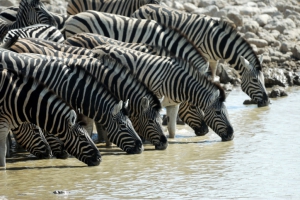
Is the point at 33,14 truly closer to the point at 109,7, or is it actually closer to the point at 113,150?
the point at 109,7

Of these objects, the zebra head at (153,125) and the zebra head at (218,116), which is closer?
the zebra head at (153,125)

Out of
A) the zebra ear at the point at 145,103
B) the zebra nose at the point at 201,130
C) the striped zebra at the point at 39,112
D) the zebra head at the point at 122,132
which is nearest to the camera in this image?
the striped zebra at the point at 39,112

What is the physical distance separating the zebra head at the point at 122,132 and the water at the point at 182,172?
18 cm

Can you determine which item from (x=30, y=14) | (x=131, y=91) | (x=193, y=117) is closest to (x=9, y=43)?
(x=131, y=91)

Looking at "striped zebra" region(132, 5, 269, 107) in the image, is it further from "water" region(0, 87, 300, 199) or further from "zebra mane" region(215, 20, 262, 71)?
"water" region(0, 87, 300, 199)

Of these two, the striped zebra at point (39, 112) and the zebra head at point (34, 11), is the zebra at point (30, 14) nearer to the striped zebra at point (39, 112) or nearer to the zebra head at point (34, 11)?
the zebra head at point (34, 11)

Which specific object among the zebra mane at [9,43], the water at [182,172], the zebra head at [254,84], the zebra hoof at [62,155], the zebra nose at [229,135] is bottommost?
the water at [182,172]

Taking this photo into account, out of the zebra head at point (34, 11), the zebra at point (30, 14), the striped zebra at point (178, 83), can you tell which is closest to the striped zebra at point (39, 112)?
the striped zebra at point (178, 83)

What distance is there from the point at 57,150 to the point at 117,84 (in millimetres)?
1454

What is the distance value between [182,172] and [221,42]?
6.89m

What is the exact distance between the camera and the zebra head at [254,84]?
58.6ft

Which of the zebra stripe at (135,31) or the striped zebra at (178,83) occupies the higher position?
the zebra stripe at (135,31)

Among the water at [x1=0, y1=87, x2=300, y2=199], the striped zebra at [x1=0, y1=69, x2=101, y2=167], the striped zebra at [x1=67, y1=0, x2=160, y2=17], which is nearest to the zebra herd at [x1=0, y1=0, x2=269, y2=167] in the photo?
the striped zebra at [x1=0, y1=69, x2=101, y2=167]

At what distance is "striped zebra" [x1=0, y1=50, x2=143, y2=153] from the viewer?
1282 cm
